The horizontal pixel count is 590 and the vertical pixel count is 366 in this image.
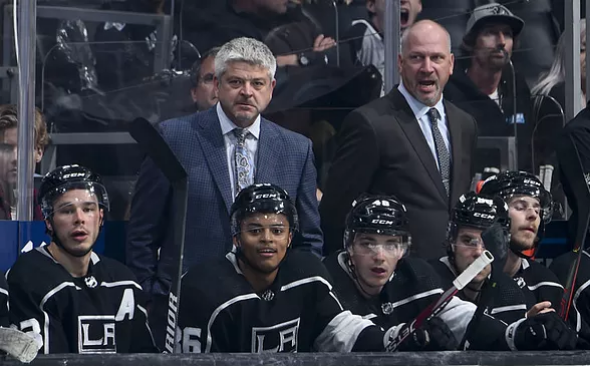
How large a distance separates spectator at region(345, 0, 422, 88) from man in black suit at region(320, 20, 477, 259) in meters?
0.13

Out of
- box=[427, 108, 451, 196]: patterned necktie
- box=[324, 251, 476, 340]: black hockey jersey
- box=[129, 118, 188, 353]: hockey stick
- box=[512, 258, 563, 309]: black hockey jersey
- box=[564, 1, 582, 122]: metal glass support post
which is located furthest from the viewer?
box=[564, 1, 582, 122]: metal glass support post

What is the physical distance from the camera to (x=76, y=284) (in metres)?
4.01

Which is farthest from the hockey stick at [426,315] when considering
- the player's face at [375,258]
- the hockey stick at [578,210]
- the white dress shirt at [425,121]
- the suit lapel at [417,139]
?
the white dress shirt at [425,121]

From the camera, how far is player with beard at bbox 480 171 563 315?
4527 millimetres

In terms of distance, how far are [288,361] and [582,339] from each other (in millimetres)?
1383

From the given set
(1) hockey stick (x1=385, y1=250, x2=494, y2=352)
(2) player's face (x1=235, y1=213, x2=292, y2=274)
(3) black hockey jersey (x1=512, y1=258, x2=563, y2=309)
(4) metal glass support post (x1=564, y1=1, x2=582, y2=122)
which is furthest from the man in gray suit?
(4) metal glass support post (x1=564, y1=1, x2=582, y2=122)

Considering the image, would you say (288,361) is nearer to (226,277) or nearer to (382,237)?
(226,277)

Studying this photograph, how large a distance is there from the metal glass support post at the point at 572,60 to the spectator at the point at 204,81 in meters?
1.38

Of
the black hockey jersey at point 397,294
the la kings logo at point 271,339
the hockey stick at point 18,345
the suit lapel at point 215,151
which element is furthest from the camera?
the suit lapel at point 215,151

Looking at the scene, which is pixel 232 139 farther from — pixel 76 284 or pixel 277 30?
pixel 76 284

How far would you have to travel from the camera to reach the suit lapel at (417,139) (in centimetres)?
453

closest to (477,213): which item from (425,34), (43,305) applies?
(425,34)

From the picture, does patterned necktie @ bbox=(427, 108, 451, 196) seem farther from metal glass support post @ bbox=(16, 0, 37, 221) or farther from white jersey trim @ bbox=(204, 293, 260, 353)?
metal glass support post @ bbox=(16, 0, 37, 221)

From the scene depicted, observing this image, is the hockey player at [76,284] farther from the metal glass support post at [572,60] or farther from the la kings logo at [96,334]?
the metal glass support post at [572,60]
